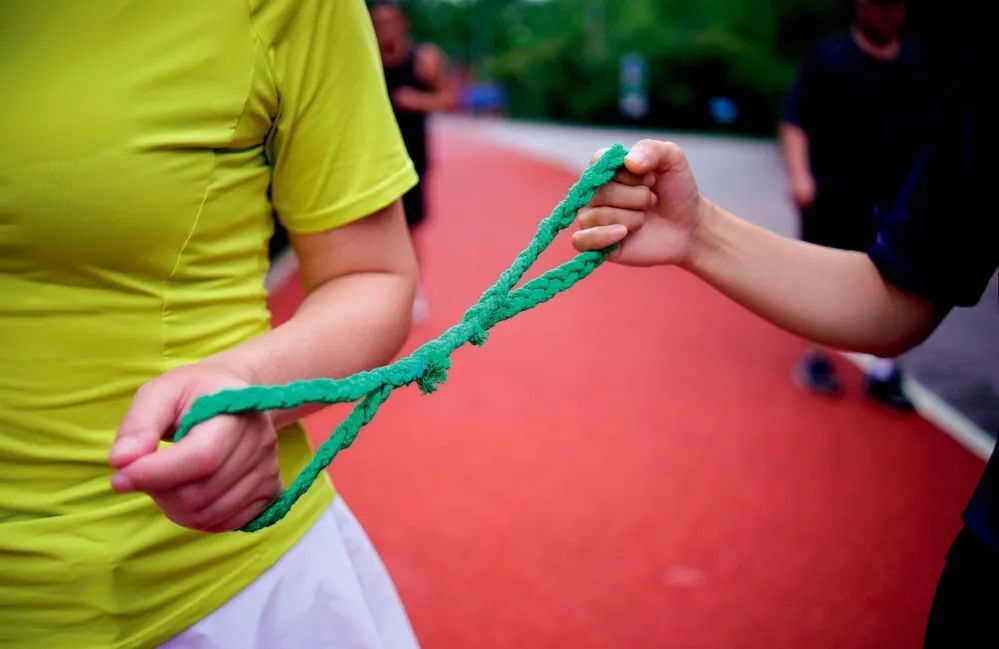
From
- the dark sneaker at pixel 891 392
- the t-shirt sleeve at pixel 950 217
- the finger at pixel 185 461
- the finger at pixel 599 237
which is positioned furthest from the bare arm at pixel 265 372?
the dark sneaker at pixel 891 392

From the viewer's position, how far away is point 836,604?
2604 mm

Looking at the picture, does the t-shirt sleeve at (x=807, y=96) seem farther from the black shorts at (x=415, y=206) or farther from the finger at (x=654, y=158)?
the finger at (x=654, y=158)

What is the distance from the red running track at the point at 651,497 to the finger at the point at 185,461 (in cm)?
203

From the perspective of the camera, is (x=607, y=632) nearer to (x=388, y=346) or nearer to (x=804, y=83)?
(x=388, y=346)

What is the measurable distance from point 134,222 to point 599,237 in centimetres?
51

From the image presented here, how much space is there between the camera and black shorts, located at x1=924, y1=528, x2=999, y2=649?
86cm

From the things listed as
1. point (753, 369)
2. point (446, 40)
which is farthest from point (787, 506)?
point (446, 40)

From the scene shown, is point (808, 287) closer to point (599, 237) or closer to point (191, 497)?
point (599, 237)

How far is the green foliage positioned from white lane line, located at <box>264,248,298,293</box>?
12.1 m

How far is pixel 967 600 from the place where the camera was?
2.89 feet

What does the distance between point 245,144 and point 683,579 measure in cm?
240

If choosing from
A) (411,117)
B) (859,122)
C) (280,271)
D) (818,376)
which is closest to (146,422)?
(859,122)

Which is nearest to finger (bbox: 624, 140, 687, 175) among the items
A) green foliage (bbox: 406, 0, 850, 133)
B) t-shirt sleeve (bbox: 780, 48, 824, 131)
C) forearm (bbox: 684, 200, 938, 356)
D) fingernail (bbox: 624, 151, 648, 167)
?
fingernail (bbox: 624, 151, 648, 167)

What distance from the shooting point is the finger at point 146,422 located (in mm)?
Result: 610
